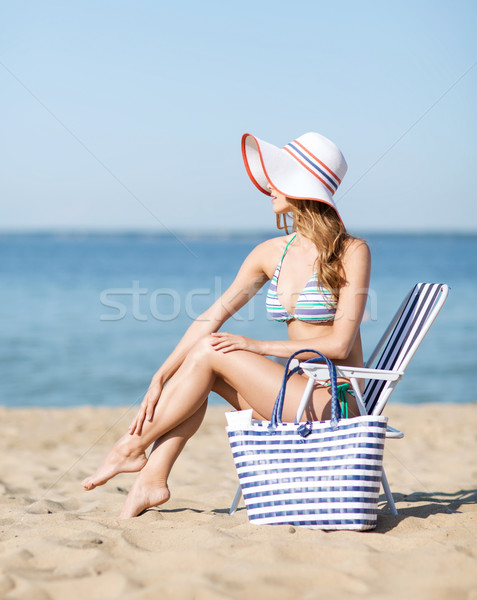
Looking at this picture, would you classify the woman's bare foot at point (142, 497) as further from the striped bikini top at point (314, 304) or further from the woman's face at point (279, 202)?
the woman's face at point (279, 202)

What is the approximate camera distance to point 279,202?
3.12m

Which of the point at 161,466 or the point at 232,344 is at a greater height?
the point at 232,344

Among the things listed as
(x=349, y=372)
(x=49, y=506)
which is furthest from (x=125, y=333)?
(x=349, y=372)

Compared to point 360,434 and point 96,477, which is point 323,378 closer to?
point 360,434

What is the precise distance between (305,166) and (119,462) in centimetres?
156

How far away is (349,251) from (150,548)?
1479 millimetres

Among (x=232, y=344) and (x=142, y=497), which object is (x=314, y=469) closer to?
(x=232, y=344)

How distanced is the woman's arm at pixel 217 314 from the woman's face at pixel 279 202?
19cm

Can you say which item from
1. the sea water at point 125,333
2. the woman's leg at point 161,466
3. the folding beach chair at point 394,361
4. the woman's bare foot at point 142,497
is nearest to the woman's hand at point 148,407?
the woman's leg at point 161,466

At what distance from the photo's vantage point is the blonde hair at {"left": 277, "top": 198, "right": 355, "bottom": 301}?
9.61 ft

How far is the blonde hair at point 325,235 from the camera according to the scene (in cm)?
293

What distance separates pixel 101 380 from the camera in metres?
9.07

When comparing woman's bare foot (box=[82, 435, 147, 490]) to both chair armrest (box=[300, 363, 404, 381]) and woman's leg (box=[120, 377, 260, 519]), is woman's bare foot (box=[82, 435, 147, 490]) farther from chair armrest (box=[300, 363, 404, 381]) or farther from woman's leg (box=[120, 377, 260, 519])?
chair armrest (box=[300, 363, 404, 381])

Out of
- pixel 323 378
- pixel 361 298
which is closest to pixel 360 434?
pixel 323 378
